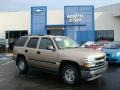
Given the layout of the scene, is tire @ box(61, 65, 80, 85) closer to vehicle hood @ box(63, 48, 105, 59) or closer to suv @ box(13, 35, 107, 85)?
suv @ box(13, 35, 107, 85)

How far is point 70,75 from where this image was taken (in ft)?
35.9

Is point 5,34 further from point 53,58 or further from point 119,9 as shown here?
point 53,58

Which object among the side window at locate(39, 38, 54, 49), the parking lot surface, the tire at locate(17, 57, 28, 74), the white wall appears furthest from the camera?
the white wall

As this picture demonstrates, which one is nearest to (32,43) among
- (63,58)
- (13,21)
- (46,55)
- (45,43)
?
(45,43)

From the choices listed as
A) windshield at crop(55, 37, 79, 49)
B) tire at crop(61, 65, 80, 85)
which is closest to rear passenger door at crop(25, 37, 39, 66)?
windshield at crop(55, 37, 79, 49)

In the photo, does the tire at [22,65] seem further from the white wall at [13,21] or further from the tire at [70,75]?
the white wall at [13,21]

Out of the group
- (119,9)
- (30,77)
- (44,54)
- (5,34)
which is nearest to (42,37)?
(44,54)

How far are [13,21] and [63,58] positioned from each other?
27.2 m

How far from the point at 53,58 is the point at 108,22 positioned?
25.1 m

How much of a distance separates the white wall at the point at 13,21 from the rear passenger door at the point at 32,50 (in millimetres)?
23891

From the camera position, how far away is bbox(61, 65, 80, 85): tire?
10.7 m

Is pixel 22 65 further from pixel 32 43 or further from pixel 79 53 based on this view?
pixel 79 53

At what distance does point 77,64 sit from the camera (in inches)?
418

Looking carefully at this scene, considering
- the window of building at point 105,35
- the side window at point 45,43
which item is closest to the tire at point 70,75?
the side window at point 45,43
